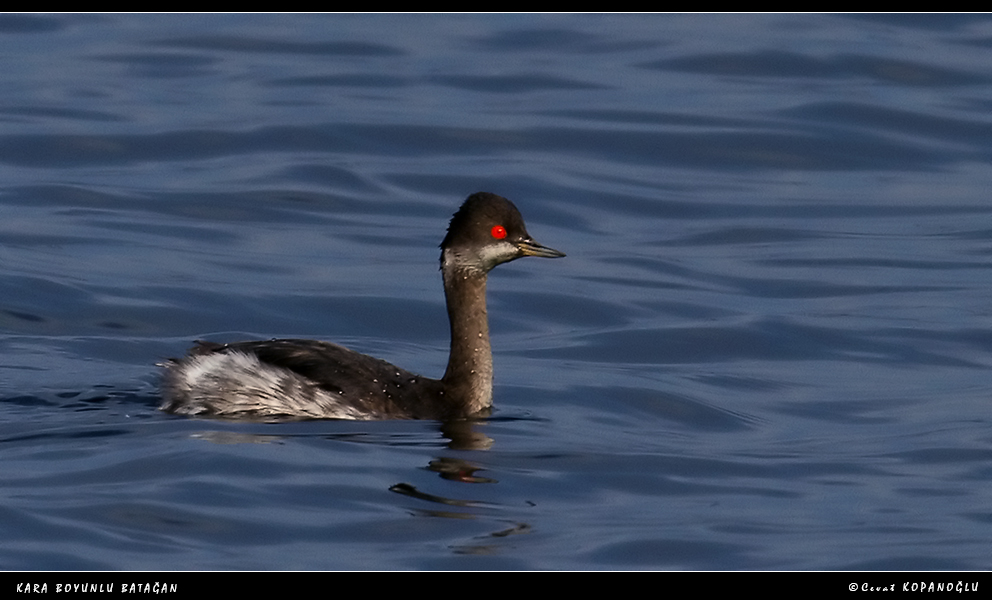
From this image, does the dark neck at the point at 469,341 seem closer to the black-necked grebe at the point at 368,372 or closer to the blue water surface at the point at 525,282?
the black-necked grebe at the point at 368,372

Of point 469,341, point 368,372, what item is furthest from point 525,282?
point 368,372

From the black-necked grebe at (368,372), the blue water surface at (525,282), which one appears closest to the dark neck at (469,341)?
the black-necked grebe at (368,372)

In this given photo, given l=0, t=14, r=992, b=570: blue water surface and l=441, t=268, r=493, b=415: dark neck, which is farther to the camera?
l=441, t=268, r=493, b=415: dark neck

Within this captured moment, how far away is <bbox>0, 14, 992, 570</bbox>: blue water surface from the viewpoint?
923 cm

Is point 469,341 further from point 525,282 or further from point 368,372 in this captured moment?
point 525,282

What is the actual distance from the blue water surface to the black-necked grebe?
8.0 inches

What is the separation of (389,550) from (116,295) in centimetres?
623

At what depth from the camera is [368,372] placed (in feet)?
35.5

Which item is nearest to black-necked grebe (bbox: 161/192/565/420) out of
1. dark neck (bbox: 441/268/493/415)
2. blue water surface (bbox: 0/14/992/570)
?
dark neck (bbox: 441/268/493/415)

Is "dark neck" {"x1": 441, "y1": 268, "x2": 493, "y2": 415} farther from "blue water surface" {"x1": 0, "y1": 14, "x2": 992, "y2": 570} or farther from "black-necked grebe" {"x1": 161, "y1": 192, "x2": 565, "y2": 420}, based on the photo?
"blue water surface" {"x1": 0, "y1": 14, "x2": 992, "y2": 570}

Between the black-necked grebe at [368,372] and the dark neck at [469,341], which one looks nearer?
the black-necked grebe at [368,372]

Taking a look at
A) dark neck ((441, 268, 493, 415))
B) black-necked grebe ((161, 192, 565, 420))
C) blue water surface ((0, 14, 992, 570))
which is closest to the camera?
blue water surface ((0, 14, 992, 570))

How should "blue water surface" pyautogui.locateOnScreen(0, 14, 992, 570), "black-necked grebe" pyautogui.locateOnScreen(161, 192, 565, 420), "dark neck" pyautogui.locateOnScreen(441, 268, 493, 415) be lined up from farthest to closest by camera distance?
"dark neck" pyautogui.locateOnScreen(441, 268, 493, 415) → "black-necked grebe" pyautogui.locateOnScreen(161, 192, 565, 420) → "blue water surface" pyautogui.locateOnScreen(0, 14, 992, 570)

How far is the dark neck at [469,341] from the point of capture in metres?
11.1
